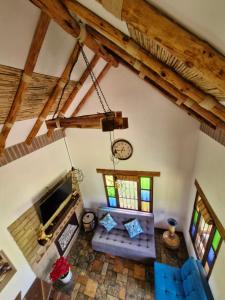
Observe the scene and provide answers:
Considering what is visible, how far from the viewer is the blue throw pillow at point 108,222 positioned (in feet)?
15.3

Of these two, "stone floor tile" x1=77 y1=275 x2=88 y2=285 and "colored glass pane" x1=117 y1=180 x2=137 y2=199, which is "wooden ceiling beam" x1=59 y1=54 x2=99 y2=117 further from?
"stone floor tile" x1=77 y1=275 x2=88 y2=285

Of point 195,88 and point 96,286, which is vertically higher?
point 195,88

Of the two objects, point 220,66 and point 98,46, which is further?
point 98,46

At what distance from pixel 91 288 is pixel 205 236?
116 inches

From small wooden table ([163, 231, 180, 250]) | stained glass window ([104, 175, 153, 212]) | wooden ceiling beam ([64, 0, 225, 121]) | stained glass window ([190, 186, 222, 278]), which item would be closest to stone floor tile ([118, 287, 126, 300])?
small wooden table ([163, 231, 180, 250])

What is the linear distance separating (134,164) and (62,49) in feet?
10.4

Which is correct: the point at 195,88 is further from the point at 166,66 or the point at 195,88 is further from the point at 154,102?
the point at 154,102

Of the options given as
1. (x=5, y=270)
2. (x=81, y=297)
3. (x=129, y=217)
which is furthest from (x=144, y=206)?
(x=5, y=270)

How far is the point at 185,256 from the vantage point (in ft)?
13.8

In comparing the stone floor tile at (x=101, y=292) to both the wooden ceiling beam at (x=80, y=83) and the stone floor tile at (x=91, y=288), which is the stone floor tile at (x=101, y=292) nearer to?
the stone floor tile at (x=91, y=288)

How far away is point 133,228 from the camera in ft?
14.7

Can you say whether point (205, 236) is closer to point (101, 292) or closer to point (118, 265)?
point (118, 265)

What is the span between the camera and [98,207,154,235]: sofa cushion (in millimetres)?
4527

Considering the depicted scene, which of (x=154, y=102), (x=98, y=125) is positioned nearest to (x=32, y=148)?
(x=98, y=125)
